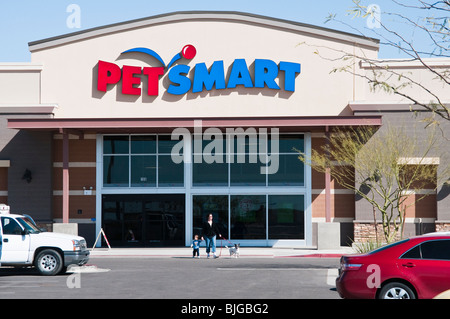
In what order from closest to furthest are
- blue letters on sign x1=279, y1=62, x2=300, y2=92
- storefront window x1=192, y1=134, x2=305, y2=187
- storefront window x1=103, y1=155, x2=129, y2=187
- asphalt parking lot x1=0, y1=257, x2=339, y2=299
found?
1. asphalt parking lot x1=0, y1=257, x2=339, y2=299
2. blue letters on sign x1=279, y1=62, x2=300, y2=92
3. storefront window x1=192, y1=134, x2=305, y2=187
4. storefront window x1=103, y1=155, x2=129, y2=187

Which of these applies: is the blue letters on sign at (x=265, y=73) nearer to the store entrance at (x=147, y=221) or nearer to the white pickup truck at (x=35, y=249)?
the store entrance at (x=147, y=221)

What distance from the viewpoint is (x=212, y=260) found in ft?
86.5

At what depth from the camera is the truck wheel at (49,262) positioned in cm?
2008

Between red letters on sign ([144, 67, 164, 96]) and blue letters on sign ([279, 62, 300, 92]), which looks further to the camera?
red letters on sign ([144, 67, 164, 96])

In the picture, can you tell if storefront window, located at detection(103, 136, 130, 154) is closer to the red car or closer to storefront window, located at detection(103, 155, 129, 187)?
storefront window, located at detection(103, 155, 129, 187)

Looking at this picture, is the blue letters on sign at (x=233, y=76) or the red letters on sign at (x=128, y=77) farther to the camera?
the red letters on sign at (x=128, y=77)

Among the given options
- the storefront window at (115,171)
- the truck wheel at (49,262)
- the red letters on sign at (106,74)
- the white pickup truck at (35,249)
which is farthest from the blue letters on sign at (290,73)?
the truck wheel at (49,262)

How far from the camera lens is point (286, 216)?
33062mm

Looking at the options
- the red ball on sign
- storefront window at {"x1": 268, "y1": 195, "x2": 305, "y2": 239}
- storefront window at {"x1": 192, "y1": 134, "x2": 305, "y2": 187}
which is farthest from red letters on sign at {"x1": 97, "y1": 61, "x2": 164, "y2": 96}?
storefront window at {"x1": 268, "y1": 195, "x2": 305, "y2": 239}

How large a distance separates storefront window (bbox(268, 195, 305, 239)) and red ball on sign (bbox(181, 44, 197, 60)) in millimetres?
7472

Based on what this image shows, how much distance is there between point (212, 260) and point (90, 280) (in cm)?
818

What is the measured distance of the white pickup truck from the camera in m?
19.9

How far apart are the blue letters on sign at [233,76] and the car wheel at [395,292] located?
2041 centimetres
